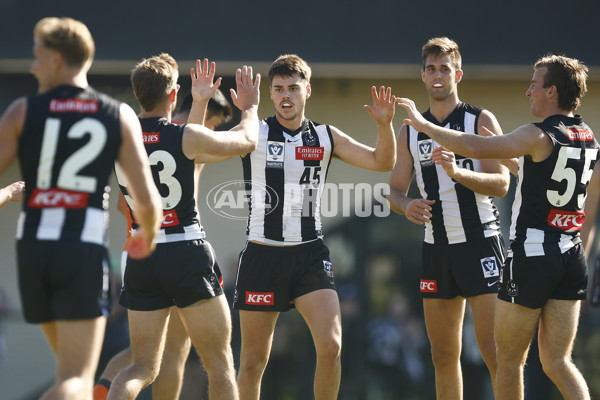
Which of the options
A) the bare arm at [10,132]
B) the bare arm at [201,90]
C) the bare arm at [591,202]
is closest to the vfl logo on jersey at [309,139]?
the bare arm at [201,90]

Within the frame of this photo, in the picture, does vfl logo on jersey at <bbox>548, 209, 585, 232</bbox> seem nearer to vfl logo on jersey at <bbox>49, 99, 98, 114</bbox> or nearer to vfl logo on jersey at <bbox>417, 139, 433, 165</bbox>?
vfl logo on jersey at <bbox>417, 139, 433, 165</bbox>

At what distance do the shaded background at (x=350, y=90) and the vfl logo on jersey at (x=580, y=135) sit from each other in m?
2.50

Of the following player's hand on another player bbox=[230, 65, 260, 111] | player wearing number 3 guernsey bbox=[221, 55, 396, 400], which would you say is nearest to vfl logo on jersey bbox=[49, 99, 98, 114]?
player's hand on another player bbox=[230, 65, 260, 111]

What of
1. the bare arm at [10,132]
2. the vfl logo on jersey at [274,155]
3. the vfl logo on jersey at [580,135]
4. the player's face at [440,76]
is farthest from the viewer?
the player's face at [440,76]

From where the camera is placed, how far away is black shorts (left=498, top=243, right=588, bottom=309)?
4.50 m

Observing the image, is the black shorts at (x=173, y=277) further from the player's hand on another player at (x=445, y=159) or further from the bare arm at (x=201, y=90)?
the player's hand on another player at (x=445, y=159)

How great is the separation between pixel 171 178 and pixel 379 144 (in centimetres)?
156

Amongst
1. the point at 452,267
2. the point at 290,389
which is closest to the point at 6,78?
the point at 290,389

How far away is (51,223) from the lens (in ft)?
11.2

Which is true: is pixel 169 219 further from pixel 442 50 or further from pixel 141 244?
pixel 442 50

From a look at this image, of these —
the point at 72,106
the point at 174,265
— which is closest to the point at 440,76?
the point at 174,265

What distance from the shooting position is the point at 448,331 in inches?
210

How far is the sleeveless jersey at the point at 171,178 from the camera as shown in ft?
14.7

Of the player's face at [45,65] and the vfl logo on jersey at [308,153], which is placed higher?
the player's face at [45,65]
